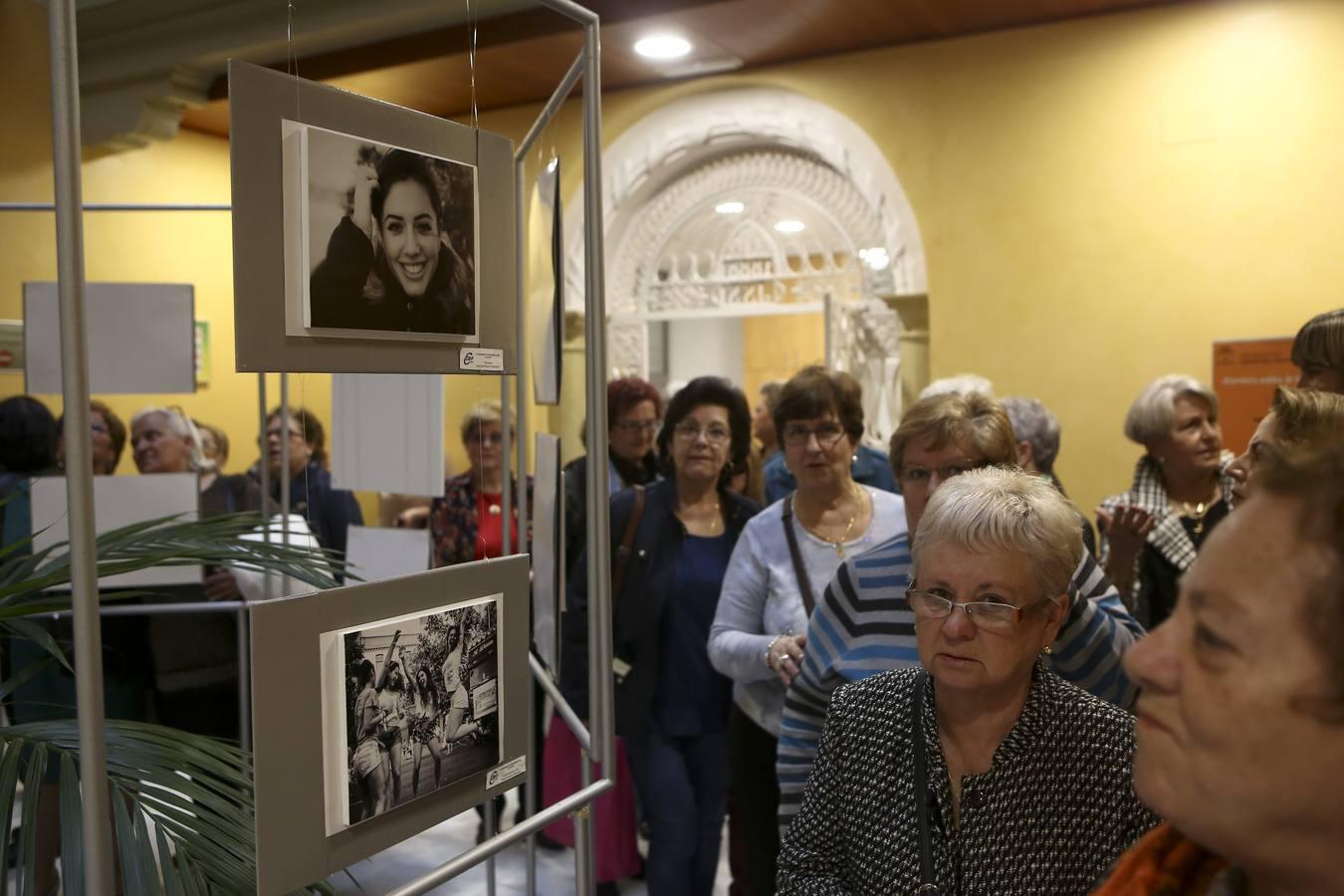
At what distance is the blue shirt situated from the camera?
2.92 meters

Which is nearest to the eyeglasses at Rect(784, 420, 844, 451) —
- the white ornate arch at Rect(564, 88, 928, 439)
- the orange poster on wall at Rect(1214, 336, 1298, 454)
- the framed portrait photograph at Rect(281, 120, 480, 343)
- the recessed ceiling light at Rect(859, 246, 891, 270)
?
the framed portrait photograph at Rect(281, 120, 480, 343)

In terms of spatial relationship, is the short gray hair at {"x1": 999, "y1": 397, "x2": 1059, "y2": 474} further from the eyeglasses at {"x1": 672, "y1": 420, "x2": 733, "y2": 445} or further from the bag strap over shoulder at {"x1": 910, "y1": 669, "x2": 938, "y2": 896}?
the bag strap over shoulder at {"x1": 910, "y1": 669, "x2": 938, "y2": 896}

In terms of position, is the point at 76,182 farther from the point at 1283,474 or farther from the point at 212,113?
the point at 212,113

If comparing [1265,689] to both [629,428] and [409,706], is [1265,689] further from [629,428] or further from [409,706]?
[629,428]

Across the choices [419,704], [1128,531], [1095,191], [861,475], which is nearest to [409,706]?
[419,704]

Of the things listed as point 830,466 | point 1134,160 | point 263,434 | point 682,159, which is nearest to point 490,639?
point 830,466

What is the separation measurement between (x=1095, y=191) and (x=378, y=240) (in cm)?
494

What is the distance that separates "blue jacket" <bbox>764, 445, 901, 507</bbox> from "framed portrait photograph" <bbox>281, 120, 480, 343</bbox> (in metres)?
2.57

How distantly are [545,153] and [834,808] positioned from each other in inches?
43.6

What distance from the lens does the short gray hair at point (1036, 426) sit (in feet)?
10.6

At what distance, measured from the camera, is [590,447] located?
159 centimetres

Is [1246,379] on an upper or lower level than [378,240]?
lower

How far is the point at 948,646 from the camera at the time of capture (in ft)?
4.71

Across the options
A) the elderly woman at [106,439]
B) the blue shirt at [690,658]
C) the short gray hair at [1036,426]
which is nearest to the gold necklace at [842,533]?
the blue shirt at [690,658]
